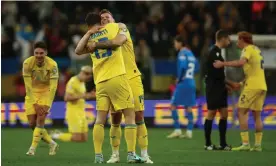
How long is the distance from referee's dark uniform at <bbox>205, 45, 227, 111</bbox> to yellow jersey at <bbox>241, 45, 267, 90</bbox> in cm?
48

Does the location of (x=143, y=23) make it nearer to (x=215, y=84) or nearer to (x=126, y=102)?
(x=215, y=84)

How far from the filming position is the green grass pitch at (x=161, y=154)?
47.3 feet

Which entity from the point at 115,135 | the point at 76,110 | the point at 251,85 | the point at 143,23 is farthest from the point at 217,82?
the point at 143,23

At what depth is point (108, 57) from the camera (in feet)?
44.9

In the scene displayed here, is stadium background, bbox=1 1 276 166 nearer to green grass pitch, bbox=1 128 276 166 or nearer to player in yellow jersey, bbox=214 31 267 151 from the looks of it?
green grass pitch, bbox=1 128 276 166

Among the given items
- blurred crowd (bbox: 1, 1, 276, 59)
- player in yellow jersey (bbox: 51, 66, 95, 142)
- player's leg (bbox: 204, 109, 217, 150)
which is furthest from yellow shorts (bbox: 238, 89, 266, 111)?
blurred crowd (bbox: 1, 1, 276, 59)

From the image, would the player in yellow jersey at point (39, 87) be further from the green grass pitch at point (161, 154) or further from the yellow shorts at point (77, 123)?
the yellow shorts at point (77, 123)

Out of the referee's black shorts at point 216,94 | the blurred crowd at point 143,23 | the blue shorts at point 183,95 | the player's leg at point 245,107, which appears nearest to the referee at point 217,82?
the referee's black shorts at point 216,94

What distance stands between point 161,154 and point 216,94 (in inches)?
77.1

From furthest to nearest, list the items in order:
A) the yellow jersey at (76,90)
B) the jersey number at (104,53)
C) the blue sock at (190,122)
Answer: the blue sock at (190,122), the yellow jersey at (76,90), the jersey number at (104,53)

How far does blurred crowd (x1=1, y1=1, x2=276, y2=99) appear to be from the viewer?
2934 centimetres

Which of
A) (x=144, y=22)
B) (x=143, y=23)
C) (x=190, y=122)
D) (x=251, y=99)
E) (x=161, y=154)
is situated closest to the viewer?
(x=161, y=154)

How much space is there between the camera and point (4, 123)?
1029 inches

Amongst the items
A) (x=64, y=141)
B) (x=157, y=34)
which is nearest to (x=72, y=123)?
(x=64, y=141)
